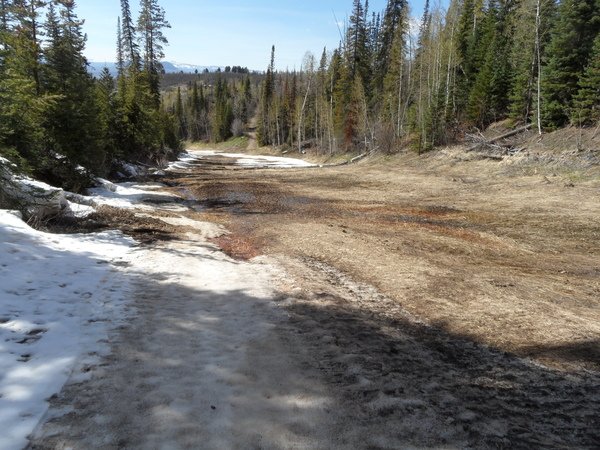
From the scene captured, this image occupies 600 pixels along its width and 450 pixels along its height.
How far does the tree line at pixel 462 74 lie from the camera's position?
2700cm

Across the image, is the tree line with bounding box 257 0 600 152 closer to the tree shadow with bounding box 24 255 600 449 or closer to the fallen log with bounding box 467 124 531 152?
the fallen log with bounding box 467 124 531 152

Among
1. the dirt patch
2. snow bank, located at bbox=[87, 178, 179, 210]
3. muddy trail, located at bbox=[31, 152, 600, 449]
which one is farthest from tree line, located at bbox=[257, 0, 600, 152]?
snow bank, located at bbox=[87, 178, 179, 210]

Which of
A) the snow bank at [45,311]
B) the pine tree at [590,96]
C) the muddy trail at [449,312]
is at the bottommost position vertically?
the muddy trail at [449,312]

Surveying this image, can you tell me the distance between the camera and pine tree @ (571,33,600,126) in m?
24.4

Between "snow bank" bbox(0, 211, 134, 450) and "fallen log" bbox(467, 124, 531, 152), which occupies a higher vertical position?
"fallen log" bbox(467, 124, 531, 152)

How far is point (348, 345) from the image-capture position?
17.0ft

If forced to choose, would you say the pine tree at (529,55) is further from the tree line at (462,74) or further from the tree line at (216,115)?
the tree line at (216,115)

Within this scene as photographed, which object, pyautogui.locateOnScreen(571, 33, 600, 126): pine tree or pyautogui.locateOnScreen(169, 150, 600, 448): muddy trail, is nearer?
pyautogui.locateOnScreen(169, 150, 600, 448): muddy trail

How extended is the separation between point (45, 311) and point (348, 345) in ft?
13.6

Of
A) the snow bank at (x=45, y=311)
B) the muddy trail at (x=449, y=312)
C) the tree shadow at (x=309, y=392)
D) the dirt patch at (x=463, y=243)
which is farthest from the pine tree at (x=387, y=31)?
the tree shadow at (x=309, y=392)

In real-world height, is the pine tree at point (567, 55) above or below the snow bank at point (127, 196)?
above

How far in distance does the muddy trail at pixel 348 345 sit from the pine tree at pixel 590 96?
17.1 metres

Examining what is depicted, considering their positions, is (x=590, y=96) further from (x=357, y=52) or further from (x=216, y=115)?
(x=216, y=115)

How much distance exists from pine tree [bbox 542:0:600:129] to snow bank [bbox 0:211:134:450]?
30.3m
